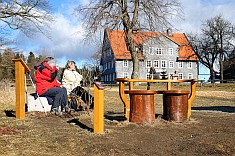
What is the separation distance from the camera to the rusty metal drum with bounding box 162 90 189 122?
716 cm

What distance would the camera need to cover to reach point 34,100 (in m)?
9.05

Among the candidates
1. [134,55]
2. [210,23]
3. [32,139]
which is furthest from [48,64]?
[210,23]

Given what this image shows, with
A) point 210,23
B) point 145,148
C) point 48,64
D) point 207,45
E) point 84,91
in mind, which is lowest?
point 145,148

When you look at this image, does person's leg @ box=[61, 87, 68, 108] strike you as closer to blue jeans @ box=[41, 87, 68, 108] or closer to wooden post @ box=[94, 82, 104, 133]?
blue jeans @ box=[41, 87, 68, 108]

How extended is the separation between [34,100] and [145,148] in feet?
16.6

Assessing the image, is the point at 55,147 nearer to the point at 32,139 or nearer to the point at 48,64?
the point at 32,139

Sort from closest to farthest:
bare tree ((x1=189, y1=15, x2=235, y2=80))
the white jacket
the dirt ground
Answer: the dirt ground < the white jacket < bare tree ((x1=189, y1=15, x2=235, y2=80))

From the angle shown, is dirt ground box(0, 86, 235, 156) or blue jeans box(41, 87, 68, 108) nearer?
dirt ground box(0, 86, 235, 156)

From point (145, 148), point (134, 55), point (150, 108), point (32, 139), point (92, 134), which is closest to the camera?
A: point (145, 148)

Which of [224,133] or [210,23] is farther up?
[210,23]

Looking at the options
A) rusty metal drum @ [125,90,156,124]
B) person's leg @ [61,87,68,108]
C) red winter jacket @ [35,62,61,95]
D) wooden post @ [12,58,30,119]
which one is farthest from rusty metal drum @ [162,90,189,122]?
wooden post @ [12,58,30,119]

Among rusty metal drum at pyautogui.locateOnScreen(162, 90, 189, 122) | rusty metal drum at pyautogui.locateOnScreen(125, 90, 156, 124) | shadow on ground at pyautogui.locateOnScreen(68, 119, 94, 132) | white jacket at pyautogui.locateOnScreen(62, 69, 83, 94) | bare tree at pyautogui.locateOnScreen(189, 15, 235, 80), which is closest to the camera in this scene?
shadow on ground at pyautogui.locateOnScreen(68, 119, 94, 132)

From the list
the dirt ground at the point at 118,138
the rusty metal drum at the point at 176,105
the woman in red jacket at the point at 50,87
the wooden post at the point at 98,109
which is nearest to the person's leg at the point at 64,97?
the woman in red jacket at the point at 50,87

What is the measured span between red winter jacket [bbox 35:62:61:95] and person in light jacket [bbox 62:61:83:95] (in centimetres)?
72
